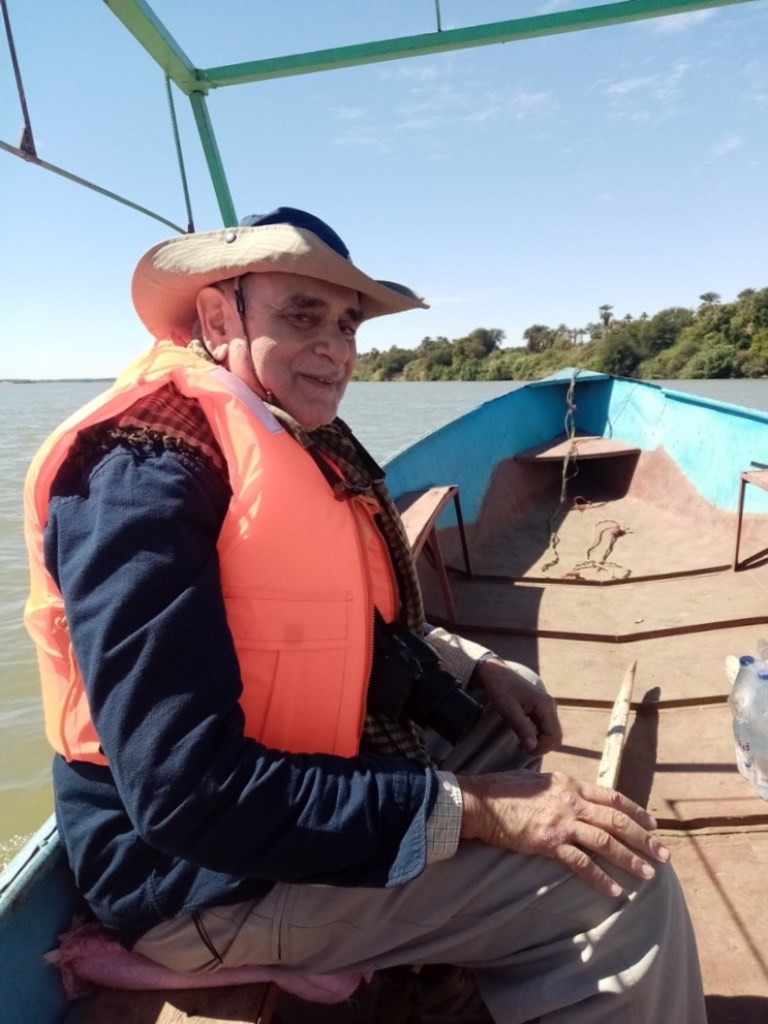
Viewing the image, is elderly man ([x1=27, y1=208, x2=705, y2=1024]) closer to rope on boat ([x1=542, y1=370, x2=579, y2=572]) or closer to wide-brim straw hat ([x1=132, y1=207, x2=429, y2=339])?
wide-brim straw hat ([x1=132, y1=207, x2=429, y2=339])

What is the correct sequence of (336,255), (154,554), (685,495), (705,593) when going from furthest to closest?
(685,495), (705,593), (336,255), (154,554)

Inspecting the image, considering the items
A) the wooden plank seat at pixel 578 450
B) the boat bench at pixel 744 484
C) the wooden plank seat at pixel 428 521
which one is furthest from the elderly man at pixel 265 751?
the wooden plank seat at pixel 578 450

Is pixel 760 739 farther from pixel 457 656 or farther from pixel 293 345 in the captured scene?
pixel 293 345

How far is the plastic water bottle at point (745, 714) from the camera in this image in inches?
80.8

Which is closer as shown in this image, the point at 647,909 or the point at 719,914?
the point at 647,909

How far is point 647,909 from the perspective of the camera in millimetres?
1038

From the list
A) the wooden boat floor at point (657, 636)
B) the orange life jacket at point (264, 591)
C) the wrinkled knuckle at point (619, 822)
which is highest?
the orange life jacket at point (264, 591)

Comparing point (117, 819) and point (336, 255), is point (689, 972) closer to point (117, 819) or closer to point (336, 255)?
point (117, 819)

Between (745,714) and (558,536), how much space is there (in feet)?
9.28

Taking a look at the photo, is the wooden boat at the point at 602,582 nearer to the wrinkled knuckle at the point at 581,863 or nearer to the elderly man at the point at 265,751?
the elderly man at the point at 265,751

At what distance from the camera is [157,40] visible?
294cm

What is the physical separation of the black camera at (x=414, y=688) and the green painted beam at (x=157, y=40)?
256 cm

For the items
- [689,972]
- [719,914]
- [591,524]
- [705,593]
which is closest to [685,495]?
[591,524]

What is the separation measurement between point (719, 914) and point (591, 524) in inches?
141
